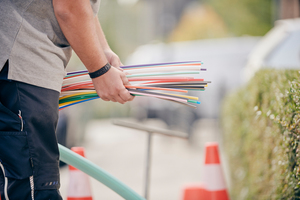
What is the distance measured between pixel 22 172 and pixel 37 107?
23 cm

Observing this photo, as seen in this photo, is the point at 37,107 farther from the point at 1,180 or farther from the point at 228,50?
the point at 228,50

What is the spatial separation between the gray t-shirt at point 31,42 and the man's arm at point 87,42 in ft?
0.18

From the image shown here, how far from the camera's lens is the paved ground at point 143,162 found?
5.47m

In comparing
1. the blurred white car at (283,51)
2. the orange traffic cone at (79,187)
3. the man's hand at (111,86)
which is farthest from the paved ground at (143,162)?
the man's hand at (111,86)

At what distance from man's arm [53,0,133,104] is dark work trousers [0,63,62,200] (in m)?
0.23

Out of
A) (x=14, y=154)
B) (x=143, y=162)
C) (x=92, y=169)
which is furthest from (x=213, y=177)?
(x=143, y=162)

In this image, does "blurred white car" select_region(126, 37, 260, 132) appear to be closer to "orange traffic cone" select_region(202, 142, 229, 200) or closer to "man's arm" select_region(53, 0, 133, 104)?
"orange traffic cone" select_region(202, 142, 229, 200)

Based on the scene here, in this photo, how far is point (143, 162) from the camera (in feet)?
25.0

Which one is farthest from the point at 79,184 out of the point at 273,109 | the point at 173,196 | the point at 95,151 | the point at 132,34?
the point at 132,34

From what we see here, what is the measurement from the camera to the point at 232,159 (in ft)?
14.3

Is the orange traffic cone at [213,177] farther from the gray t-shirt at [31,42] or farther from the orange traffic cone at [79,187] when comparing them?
the gray t-shirt at [31,42]

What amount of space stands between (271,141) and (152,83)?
1.25 meters

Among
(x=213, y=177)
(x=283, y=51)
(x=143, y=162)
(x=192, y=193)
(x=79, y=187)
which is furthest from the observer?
(x=143, y=162)

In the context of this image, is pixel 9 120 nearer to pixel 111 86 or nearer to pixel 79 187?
pixel 111 86
